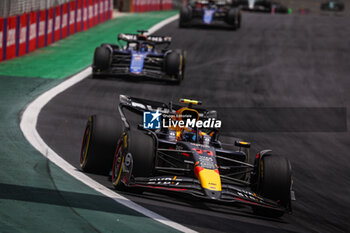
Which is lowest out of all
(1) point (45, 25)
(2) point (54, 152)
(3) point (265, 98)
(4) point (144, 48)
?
(3) point (265, 98)

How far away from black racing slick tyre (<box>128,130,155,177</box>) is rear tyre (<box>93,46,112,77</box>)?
1055cm

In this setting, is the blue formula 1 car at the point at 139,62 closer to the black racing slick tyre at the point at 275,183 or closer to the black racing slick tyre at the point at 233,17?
the black racing slick tyre at the point at 275,183

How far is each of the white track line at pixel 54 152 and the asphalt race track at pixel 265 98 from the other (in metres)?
0.18

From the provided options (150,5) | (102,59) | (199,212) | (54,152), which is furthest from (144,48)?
(150,5)

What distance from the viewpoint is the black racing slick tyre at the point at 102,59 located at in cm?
1927

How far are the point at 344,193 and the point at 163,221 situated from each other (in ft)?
14.2

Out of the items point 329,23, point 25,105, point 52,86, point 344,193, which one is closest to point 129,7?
point 329,23

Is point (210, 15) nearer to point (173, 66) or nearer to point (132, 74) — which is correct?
point (173, 66)

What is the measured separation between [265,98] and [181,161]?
1000 cm

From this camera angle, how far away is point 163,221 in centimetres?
750

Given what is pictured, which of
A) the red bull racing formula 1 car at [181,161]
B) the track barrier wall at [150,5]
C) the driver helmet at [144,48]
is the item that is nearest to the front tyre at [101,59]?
the driver helmet at [144,48]

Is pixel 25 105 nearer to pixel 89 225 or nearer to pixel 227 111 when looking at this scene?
pixel 227 111

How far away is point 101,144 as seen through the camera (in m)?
9.77

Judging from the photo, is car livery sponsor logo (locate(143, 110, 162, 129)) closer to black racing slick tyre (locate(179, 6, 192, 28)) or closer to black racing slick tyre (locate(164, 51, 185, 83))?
black racing slick tyre (locate(164, 51, 185, 83))
